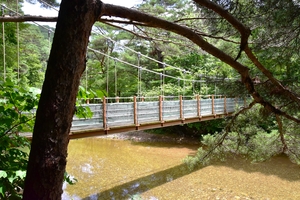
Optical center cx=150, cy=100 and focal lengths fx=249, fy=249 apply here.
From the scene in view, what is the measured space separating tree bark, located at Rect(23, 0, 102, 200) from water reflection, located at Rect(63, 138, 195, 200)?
11.8 ft

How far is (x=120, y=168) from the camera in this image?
5504 mm

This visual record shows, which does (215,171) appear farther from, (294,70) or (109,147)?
(109,147)

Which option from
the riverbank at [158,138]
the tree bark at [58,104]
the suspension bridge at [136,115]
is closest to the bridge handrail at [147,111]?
the suspension bridge at [136,115]

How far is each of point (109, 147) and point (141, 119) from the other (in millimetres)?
4043

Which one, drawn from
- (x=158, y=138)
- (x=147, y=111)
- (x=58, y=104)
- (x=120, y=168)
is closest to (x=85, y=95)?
(x=58, y=104)

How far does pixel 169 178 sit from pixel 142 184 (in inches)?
24.5

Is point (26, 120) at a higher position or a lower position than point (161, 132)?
higher

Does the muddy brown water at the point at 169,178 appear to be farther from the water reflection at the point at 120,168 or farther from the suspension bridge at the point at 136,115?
the suspension bridge at the point at 136,115

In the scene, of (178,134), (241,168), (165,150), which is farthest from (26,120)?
(178,134)

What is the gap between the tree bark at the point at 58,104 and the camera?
61cm

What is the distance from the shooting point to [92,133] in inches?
127

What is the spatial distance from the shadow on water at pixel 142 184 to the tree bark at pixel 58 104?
11.8ft

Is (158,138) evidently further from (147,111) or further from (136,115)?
(136,115)

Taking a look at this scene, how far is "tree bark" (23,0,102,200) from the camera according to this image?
611 millimetres
